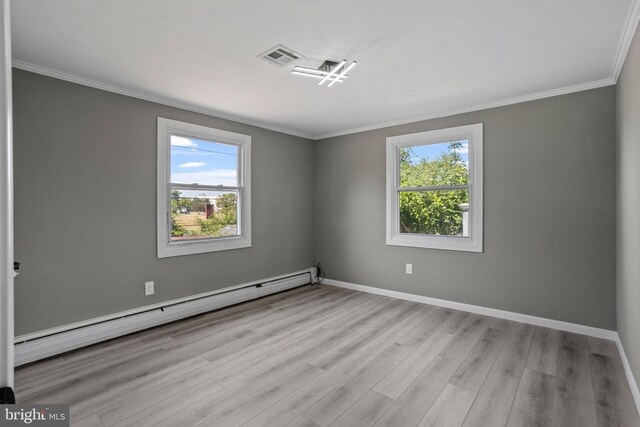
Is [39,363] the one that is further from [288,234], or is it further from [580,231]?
[580,231]

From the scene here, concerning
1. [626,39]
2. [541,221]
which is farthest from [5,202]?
[541,221]

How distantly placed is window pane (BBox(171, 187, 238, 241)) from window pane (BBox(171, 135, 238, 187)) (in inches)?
5.8

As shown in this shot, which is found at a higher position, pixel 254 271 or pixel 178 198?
pixel 178 198

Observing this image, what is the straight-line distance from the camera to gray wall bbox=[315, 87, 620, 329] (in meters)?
3.12

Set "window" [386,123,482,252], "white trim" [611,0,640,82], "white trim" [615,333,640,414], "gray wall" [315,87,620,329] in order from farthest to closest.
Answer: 1. "window" [386,123,482,252]
2. "gray wall" [315,87,620,329]
3. "white trim" [615,333,640,414]
4. "white trim" [611,0,640,82]

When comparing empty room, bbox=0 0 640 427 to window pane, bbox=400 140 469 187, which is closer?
empty room, bbox=0 0 640 427

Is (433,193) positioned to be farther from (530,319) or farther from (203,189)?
(203,189)

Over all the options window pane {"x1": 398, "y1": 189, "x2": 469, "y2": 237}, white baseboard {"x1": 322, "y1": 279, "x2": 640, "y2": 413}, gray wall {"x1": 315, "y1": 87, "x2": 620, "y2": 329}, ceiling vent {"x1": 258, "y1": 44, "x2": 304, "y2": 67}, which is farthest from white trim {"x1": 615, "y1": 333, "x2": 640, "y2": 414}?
ceiling vent {"x1": 258, "y1": 44, "x2": 304, "y2": 67}

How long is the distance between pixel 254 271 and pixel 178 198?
1.40 metres

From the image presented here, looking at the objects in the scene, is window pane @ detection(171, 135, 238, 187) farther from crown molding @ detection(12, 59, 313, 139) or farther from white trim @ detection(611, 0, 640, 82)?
white trim @ detection(611, 0, 640, 82)

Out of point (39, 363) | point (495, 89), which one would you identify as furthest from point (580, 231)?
point (39, 363)

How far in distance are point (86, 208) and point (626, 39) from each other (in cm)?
444

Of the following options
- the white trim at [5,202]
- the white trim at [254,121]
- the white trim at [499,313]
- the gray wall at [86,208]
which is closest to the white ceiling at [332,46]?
the white trim at [254,121]

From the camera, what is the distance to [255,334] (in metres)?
3.25
